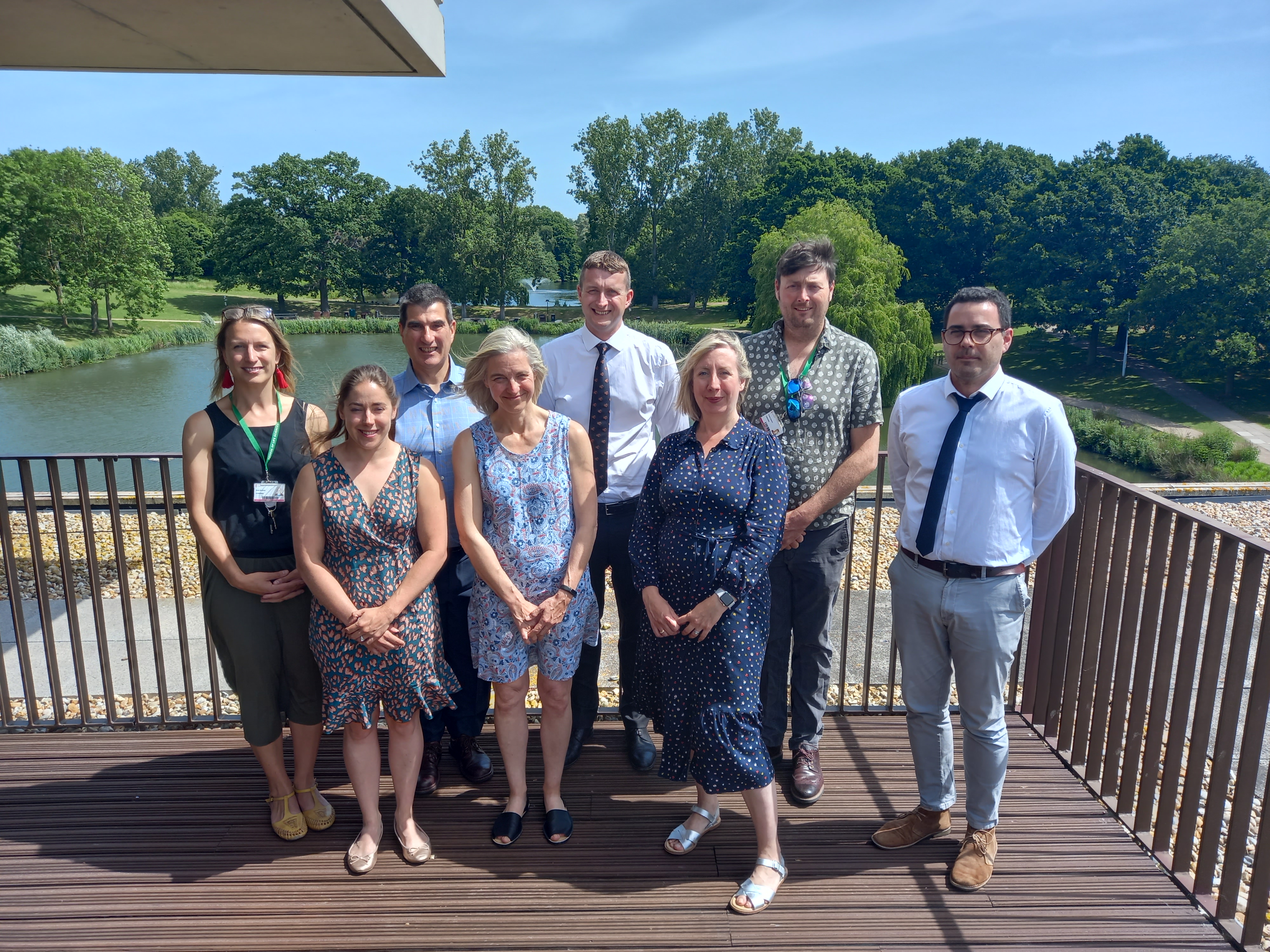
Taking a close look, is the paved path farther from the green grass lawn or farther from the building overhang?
the building overhang

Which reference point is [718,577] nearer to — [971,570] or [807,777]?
[971,570]

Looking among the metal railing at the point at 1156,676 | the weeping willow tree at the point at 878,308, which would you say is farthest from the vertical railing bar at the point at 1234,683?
the weeping willow tree at the point at 878,308

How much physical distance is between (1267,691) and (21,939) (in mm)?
3636

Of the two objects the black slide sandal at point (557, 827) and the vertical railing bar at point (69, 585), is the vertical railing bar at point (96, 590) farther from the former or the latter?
the black slide sandal at point (557, 827)

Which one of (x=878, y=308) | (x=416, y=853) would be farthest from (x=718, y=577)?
(x=878, y=308)

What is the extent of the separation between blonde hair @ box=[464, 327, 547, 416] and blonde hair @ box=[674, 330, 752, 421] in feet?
1.63

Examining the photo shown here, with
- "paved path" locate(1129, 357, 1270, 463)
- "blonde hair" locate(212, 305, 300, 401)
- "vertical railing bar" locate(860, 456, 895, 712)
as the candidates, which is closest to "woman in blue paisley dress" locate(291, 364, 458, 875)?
"blonde hair" locate(212, 305, 300, 401)

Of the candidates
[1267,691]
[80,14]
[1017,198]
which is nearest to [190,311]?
[1017,198]

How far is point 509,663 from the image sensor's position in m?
2.74

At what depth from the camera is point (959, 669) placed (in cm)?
268

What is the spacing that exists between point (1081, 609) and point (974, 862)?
1.11 m

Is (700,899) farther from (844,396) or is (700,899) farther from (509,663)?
(844,396)

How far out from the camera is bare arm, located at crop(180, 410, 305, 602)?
8.52 ft

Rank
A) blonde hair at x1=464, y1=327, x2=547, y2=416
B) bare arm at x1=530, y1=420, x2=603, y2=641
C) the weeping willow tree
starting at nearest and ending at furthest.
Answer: blonde hair at x1=464, y1=327, x2=547, y2=416 < bare arm at x1=530, y1=420, x2=603, y2=641 < the weeping willow tree
